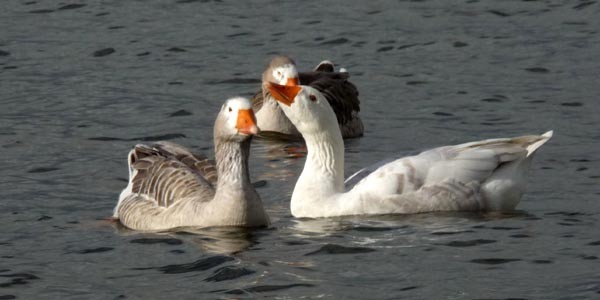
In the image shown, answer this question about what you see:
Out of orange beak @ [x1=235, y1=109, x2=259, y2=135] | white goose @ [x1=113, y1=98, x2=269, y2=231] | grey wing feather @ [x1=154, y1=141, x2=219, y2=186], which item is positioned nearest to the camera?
orange beak @ [x1=235, y1=109, x2=259, y2=135]

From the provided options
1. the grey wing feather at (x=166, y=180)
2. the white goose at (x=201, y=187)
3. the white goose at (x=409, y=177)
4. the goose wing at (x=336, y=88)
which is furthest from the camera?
the goose wing at (x=336, y=88)

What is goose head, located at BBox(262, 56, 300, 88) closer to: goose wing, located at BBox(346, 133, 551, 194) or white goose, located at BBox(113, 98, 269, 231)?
white goose, located at BBox(113, 98, 269, 231)

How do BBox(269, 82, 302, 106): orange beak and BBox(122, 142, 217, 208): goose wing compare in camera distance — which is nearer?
BBox(122, 142, 217, 208): goose wing

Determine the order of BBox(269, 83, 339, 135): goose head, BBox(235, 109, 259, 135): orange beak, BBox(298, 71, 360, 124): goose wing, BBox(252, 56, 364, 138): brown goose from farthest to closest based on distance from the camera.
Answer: BBox(298, 71, 360, 124): goose wing → BBox(252, 56, 364, 138): brown goose → BBox(269, 83, 339, 135): goose head → BBox(235, 109, 259, 135): orange beak

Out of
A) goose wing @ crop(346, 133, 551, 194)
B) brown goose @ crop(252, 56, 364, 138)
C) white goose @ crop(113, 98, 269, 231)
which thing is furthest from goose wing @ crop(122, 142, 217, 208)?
brown goose @ crop(252, 56, 364, 138)

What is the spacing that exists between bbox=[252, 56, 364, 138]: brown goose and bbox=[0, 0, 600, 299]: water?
0.33m

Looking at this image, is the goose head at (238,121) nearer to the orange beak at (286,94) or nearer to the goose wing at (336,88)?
the orange beak at (286,94)

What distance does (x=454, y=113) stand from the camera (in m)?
19.0

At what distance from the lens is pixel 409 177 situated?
45.8 feet

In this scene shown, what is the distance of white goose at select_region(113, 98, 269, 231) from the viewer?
13180 mm

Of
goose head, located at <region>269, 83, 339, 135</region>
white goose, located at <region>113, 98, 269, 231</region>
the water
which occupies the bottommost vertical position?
the water

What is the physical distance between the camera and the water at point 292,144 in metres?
11.9

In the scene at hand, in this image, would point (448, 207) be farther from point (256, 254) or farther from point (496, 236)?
point (256, 254)

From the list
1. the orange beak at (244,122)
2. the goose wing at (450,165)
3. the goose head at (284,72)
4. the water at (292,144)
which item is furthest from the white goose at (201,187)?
the goose head at (284,72)
